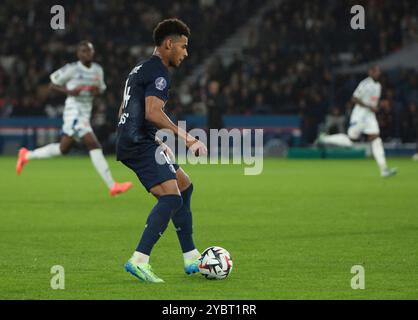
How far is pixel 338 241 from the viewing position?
1158 centimetres

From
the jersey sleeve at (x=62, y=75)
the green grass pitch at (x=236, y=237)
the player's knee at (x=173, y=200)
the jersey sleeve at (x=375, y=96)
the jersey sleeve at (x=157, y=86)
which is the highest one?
the jersey sleeve at (x=62, y=75)

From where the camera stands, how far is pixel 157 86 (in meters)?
8.70

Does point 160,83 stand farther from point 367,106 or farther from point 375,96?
point 375,96

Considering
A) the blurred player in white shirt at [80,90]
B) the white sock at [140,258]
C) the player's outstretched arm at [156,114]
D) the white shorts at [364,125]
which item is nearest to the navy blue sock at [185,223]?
the white sock at [140,258]

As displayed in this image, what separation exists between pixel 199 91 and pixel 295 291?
2704 cm

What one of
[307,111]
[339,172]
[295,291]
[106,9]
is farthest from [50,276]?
[106,9]

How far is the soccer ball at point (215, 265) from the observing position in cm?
891

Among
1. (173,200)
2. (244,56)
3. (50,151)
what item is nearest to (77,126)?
(50,151)

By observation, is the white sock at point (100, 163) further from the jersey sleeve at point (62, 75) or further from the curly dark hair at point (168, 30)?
the curly dark hair at point (168, 30)

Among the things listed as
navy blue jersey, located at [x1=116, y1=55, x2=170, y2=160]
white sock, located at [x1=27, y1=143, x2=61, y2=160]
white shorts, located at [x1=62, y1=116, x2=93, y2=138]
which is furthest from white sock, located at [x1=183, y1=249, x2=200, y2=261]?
white sock, located at [x1=27, y1=143, x2=61, y2=160]

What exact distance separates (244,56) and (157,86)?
89.1 feet

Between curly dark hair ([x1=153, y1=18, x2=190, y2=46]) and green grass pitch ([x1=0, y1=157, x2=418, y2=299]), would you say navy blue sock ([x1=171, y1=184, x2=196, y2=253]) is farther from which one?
curly dark hair ([x1=153, y1=18, x2=190, y2=46])

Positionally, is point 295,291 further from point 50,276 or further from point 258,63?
point 258,63

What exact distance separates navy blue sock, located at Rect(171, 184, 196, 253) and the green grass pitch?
0.90ft
